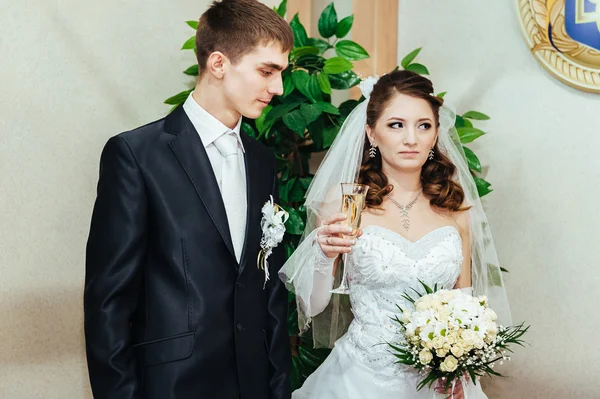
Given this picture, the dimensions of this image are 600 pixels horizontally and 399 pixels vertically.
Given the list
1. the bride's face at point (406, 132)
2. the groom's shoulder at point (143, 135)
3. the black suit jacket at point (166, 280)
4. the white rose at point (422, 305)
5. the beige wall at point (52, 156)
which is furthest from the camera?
the bride's face at point (406, 132)

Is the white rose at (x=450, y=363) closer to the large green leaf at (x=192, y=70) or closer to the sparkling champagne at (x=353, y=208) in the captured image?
the sparkling champagne at (x=353, y=208)

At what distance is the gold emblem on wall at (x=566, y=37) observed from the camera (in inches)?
125

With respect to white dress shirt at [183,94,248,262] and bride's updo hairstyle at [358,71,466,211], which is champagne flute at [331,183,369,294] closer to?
white dress shirt at [183,94,248,262]

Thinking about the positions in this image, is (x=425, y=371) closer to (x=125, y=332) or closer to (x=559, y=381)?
(x=125, y=332)

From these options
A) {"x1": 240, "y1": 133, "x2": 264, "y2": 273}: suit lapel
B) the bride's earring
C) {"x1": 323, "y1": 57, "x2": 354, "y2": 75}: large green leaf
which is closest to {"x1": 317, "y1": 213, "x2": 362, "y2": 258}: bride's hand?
{"x1": 240, "y1": 133, "x2": 264, "y2": 273}: suit lapel

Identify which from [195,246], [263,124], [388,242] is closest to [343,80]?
[263,124]

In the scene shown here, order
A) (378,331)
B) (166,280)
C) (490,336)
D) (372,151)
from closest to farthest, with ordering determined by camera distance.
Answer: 1. (166,280)
2. (490,336)
3. (378,331)
4. (372,151)

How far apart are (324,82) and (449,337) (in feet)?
4.27

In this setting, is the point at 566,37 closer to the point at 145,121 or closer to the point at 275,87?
the point at 275,87

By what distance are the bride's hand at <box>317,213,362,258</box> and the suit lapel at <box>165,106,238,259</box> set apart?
0.35 m

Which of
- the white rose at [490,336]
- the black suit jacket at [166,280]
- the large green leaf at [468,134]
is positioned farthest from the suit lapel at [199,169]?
the large green leaf at [468,134]

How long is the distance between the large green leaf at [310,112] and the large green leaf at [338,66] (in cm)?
19

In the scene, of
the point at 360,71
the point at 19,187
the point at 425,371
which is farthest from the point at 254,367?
the point at 360,71

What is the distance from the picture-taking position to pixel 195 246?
2.07 m
